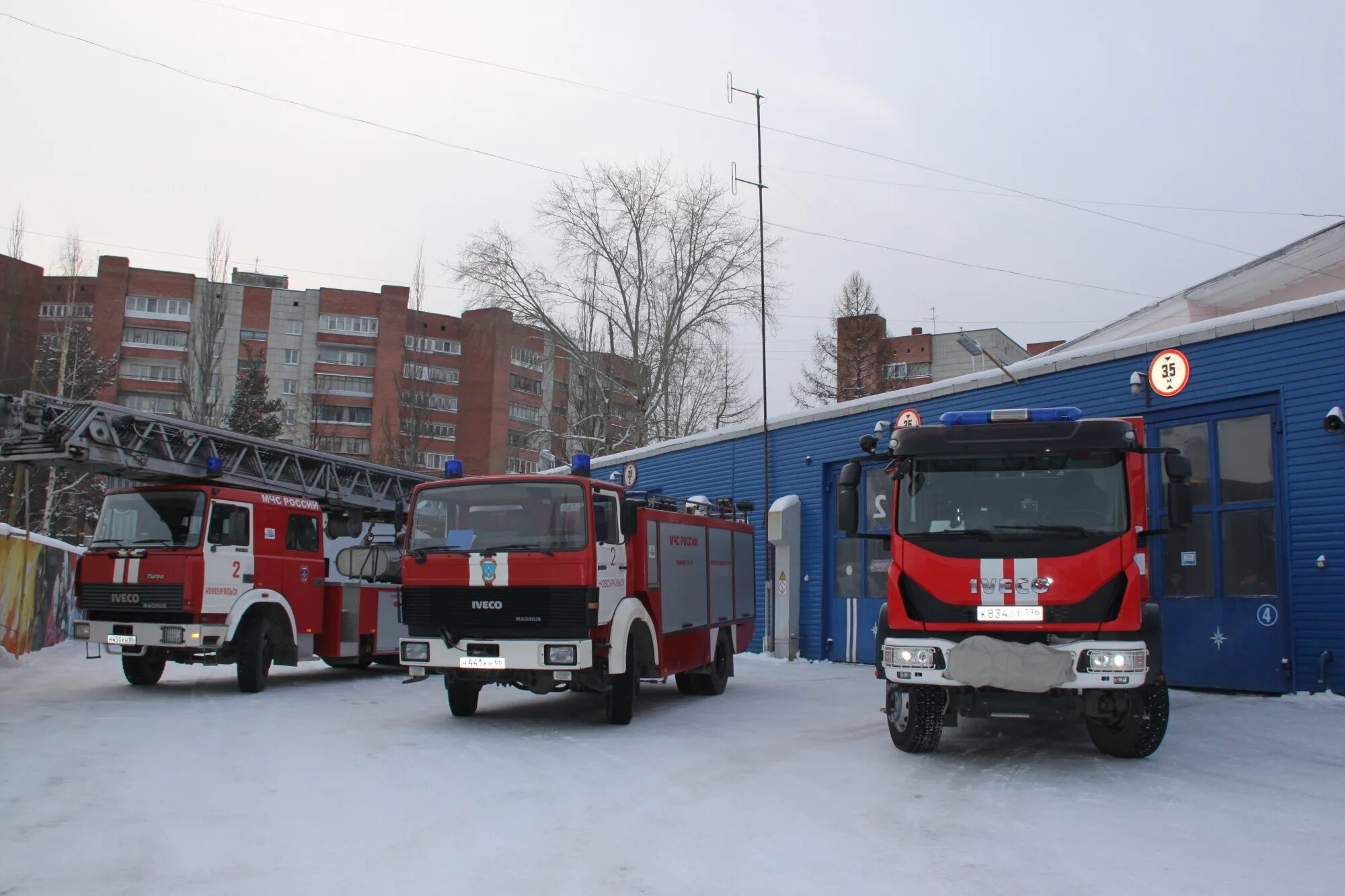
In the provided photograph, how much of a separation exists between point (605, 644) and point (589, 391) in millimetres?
32577

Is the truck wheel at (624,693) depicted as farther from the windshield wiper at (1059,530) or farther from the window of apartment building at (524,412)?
the window of apartment building at (524,412)

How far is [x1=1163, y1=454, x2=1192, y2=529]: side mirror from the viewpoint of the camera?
26.1 ft

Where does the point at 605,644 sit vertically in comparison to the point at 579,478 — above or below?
below

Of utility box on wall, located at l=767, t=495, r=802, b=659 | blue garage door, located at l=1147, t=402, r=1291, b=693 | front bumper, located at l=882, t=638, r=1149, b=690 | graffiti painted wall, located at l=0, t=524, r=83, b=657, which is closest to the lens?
front bumper, located at l=882, t=638, r=1149, b=690

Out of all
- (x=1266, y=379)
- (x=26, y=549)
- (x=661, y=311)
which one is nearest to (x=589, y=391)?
(x=661, y=311)

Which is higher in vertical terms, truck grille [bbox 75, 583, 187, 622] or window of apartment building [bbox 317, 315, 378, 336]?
window of apartment building [bbox 317, 315, 378, 336]

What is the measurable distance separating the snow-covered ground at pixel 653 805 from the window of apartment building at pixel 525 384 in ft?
196

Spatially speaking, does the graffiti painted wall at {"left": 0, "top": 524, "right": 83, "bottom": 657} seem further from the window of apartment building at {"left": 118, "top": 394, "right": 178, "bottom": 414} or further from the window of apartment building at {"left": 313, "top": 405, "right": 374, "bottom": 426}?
the window of apartment building at {"left": 118, "top": 394, "right": 178, "bottom": 414}

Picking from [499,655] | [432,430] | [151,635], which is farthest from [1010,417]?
[432,430]

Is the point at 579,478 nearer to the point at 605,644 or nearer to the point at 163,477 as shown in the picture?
the point at 605,644

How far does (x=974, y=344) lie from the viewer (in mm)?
14516

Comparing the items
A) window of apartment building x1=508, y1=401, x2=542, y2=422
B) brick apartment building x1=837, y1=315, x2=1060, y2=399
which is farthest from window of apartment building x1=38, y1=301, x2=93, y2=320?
brick apartment building x1=837, y1=315, x2=1060, y2=399

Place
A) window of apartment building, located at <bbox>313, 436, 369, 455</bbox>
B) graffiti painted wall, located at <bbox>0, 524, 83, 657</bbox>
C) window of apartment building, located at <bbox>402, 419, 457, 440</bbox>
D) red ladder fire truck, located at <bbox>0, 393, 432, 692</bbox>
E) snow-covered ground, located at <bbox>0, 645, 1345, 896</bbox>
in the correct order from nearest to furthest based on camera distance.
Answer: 1. snow-covered ground, located at <bbox>0, 645, 1345, 896</bbox>
2. red ladder fire truck, located at <bbox>0, 393, 432, 692</bbox>
3. graffiti painted wall, located at <bbox>0, 524, 83, 657</bbox>
4. window of apartment building, located at <bbox>402, 419, 457, 440</bbox>
5. window of apartment building, located at <bbox>313, 436, 369, 455</bbox>

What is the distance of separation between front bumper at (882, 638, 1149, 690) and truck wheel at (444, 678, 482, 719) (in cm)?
492
